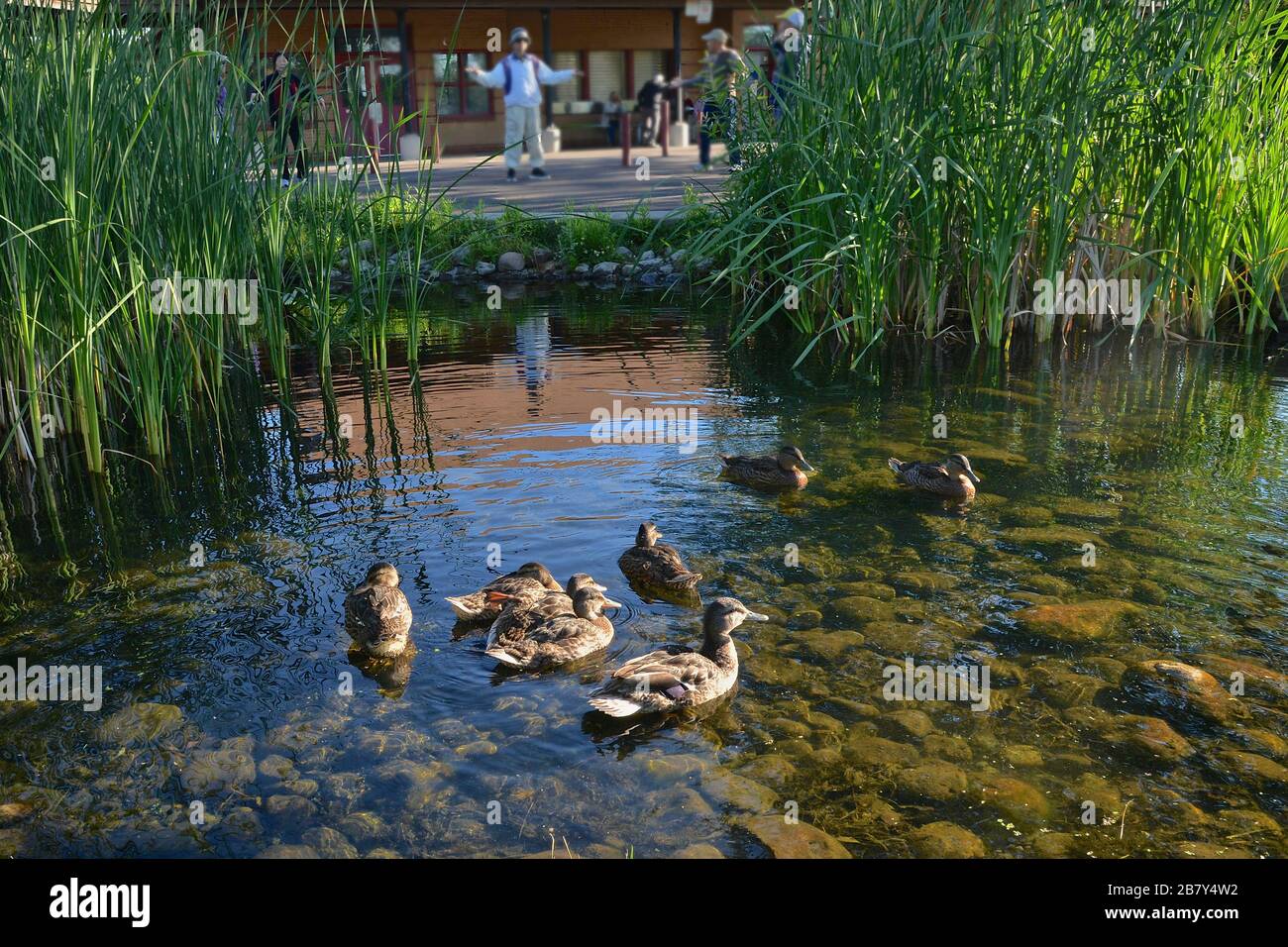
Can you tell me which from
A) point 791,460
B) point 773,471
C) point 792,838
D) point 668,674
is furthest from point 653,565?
point 792,838

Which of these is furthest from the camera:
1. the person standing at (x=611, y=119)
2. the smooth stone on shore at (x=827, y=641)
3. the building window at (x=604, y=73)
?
the building window at (x=604, y=73)

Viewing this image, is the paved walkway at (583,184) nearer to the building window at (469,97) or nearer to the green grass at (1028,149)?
the building window at (469,97)

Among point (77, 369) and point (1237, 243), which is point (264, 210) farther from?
point (1237, 243)

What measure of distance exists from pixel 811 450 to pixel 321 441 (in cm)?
384

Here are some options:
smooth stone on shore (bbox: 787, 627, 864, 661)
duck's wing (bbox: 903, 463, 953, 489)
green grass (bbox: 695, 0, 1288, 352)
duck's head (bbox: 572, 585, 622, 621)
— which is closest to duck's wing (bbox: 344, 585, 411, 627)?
duck's head (bbox: 572, 585, 622, 621)

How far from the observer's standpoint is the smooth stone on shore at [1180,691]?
16.9 feet

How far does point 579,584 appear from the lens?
611cm

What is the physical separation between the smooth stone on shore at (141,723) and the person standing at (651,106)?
28.2m

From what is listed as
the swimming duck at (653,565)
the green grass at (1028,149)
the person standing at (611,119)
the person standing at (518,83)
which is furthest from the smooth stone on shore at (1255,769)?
the person standing at (611,119)

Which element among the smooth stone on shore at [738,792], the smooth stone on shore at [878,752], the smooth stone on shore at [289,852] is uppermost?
the smooth stone on shore at [878,752]

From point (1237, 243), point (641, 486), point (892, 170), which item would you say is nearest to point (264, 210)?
point (641, 486)

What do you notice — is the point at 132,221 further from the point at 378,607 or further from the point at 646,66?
the point at 646,66

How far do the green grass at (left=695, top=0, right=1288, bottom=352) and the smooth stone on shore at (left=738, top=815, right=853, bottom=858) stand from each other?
592 cm

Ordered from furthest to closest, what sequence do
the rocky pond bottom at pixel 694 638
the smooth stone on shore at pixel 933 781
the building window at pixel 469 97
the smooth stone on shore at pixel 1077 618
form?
the building window at pixel 469 97 → the smooth stone on shore at pixel 1077 618 → the smooth stone on shore at pixel 933 781 → the rocky pond bottom at pixel 694 638
